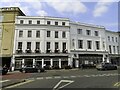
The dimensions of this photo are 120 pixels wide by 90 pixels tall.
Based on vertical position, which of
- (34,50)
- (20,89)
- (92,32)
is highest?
(92,32)

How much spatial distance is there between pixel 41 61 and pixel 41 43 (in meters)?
4.08

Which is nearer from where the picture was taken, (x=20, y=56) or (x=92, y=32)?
(x=20, y=56)

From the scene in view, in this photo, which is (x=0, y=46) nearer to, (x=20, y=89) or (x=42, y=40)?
(x=42, y=40)

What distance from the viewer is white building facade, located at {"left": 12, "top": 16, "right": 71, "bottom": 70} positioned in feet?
141

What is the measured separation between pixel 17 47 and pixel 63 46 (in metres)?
10.5

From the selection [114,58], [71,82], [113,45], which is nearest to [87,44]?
[113,45]

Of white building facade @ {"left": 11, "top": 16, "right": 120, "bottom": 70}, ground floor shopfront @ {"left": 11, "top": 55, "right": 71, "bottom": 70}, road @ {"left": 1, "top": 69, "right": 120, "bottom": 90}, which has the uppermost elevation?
white building facade @ {"left": 11, "top": 16, "right": 120, "bottom": 70}

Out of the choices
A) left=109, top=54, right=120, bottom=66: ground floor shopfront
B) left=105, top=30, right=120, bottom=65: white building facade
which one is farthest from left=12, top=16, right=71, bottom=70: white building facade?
left=109, top=54, right=120, bottom=66: ground floor shopfront

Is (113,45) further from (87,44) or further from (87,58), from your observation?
(87,58)

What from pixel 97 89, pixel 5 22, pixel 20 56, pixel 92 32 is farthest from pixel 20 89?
pixel 92 32

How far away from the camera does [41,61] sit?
43.3 m

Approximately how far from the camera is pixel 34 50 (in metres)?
43.4

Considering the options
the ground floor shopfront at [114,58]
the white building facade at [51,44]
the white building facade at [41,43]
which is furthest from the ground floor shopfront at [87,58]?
the ground floor shopfront at [114,58]

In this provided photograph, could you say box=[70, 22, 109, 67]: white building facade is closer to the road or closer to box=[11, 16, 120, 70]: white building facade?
box=[11, 16, 120, 70]: white building facade
